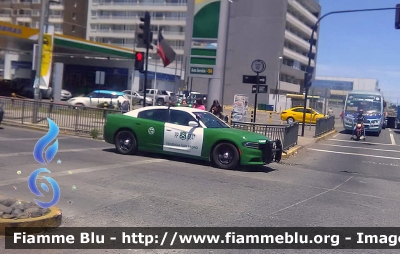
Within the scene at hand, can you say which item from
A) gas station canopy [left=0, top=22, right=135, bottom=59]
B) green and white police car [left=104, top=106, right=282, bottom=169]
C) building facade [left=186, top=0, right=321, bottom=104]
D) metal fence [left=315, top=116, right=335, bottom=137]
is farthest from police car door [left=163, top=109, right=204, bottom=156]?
building facade [left=186, top=0, right=321, bottom=104]

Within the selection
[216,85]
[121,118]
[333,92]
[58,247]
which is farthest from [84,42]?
[333,92]

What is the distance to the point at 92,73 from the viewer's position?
52438 mm

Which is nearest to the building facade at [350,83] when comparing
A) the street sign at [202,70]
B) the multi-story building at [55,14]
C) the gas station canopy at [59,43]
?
the multi-story building at [55,14]

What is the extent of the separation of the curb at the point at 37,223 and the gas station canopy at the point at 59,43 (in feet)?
103

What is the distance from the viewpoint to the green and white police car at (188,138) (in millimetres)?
12782

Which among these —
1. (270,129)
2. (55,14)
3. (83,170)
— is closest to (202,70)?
(270,129)

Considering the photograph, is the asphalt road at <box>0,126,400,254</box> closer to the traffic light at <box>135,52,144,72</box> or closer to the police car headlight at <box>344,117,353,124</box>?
the traffic light at <box>135,52,144,72</box>

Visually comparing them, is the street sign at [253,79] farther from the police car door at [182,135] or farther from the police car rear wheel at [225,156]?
the police car rear wheel at [225,156]

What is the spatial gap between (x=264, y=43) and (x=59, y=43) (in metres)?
33.7

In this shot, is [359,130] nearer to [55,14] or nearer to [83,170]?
[83,170]

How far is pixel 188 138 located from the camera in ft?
43.9

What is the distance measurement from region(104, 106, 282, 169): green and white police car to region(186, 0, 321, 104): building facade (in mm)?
50599

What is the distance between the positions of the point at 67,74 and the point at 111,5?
27850mm

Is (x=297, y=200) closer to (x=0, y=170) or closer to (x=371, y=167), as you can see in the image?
(x=0, y=170)
